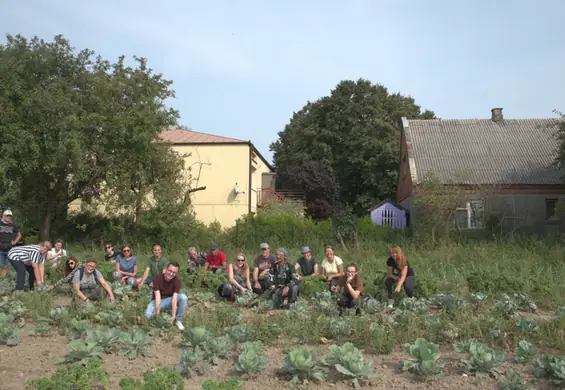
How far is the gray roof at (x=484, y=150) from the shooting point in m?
25.5

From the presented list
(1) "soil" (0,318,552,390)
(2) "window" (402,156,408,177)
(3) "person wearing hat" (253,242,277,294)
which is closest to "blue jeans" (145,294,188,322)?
(1) "soil" (0,318,552,390)

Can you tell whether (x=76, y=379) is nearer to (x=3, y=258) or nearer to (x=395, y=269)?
(x=395, y=269)

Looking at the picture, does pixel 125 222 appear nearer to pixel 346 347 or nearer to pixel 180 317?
pixel 180 317

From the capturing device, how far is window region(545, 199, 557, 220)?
2537 centimetres

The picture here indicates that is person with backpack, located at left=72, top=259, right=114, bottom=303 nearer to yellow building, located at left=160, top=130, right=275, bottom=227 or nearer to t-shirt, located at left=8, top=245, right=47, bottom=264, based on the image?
t-shirt, located at left=8, top=245, right=47, bottom=264

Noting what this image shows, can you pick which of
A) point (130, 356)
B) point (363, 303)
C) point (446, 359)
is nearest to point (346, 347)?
point (446, 359)

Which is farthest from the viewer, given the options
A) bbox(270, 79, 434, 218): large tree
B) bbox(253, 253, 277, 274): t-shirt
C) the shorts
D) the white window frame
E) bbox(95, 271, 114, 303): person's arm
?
bbox(270, 79, 434, 218): large tree

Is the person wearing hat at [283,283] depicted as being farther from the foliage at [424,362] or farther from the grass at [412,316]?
the foliage at [424,362]

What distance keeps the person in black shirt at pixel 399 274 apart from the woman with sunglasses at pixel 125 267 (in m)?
5.12

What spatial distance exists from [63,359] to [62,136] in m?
12.8

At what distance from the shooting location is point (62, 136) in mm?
17125

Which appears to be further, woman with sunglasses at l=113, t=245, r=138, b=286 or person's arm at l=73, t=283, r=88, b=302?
woman with sunglasses at l=113, t=245, r=138, b=286

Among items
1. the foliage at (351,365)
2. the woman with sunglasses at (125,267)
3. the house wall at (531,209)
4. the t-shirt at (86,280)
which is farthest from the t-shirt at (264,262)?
the house wall at (531,209)

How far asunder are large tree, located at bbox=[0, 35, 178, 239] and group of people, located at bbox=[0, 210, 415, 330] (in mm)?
6694
